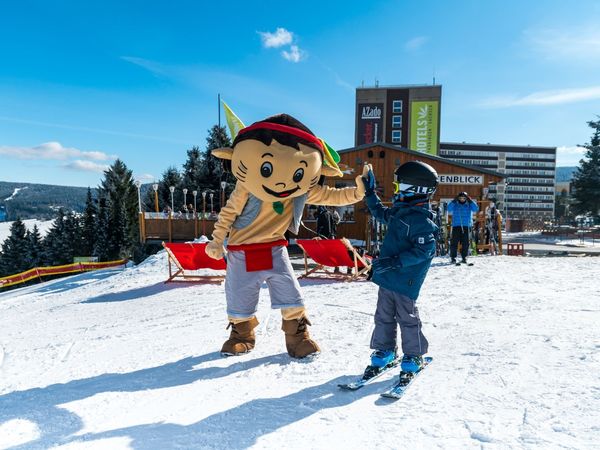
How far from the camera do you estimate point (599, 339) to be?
3559 mm

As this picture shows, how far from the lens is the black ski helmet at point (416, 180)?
295cm

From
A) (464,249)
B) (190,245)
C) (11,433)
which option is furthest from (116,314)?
(464,249)

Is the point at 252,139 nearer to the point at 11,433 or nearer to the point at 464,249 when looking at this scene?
the point at 11,433

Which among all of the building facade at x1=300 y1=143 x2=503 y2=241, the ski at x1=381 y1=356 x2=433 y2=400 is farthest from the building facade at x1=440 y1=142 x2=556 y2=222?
the ski at x1=381 y1=356 x2=433 y2=400

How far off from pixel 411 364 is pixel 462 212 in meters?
7.08

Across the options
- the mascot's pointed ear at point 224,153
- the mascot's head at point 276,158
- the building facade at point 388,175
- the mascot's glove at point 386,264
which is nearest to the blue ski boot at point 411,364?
the mascot's glove at point 386,264

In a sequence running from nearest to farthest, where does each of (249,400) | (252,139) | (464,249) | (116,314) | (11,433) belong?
(11,433) → (249,400) → (252,139) → (116,314) → (464,249)

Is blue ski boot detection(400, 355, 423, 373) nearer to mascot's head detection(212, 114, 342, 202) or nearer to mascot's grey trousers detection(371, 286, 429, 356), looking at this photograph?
mascot's grey trousers detection(371, 286, 429, 356)

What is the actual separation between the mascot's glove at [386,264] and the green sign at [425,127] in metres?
50.1

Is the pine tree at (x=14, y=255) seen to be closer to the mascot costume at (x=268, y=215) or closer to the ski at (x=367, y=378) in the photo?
the mascot costume at (x=268, y=215)

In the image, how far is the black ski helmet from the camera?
2945mm


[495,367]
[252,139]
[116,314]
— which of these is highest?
[252,139]

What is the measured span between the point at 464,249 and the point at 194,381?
7842 mm

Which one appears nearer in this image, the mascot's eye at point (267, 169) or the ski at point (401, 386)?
the ski at point (401, 386)
